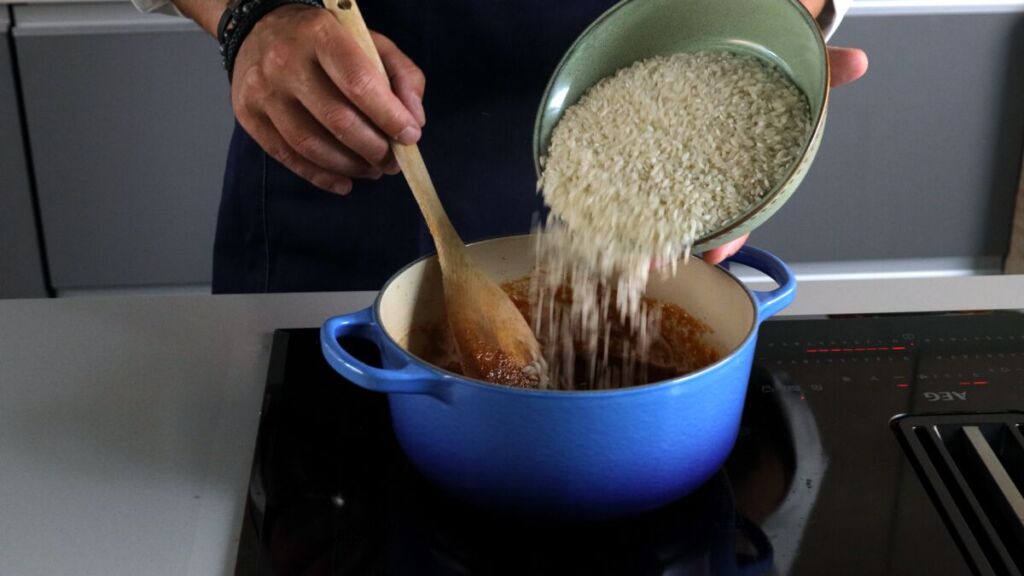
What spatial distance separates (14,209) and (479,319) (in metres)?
1.15

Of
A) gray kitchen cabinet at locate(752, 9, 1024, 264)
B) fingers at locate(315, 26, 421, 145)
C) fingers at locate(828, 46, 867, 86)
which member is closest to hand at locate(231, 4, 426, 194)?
fingers at locate(315, 26, 421, 145)

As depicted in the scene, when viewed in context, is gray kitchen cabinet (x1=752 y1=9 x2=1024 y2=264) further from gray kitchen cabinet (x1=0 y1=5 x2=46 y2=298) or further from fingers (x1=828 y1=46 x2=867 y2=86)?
gray kitchen cabinet (x1=0 y1=5 x2=46 y2=298)

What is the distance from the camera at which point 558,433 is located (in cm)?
49

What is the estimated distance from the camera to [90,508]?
21.5 inches

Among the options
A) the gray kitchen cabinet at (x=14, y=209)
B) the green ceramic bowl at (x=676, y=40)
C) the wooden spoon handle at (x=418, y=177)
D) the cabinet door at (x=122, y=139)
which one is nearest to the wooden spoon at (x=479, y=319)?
the wooden spoon handle at (x=418, y=177)

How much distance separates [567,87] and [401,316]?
0.71 ft

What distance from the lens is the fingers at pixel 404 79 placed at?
2.30 ft

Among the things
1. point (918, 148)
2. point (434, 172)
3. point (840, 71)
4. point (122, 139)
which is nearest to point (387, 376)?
point (840, 71)

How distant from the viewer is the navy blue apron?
0.96 meters

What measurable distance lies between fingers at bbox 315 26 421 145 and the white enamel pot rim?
0.28 ft

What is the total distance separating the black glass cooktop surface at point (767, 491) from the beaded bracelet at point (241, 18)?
0.24 metres

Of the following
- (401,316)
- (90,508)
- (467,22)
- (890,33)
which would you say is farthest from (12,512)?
(890,33)

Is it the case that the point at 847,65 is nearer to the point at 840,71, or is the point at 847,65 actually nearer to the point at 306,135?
the point at 840,71

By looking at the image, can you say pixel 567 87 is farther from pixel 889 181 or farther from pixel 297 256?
pixel 889 181
